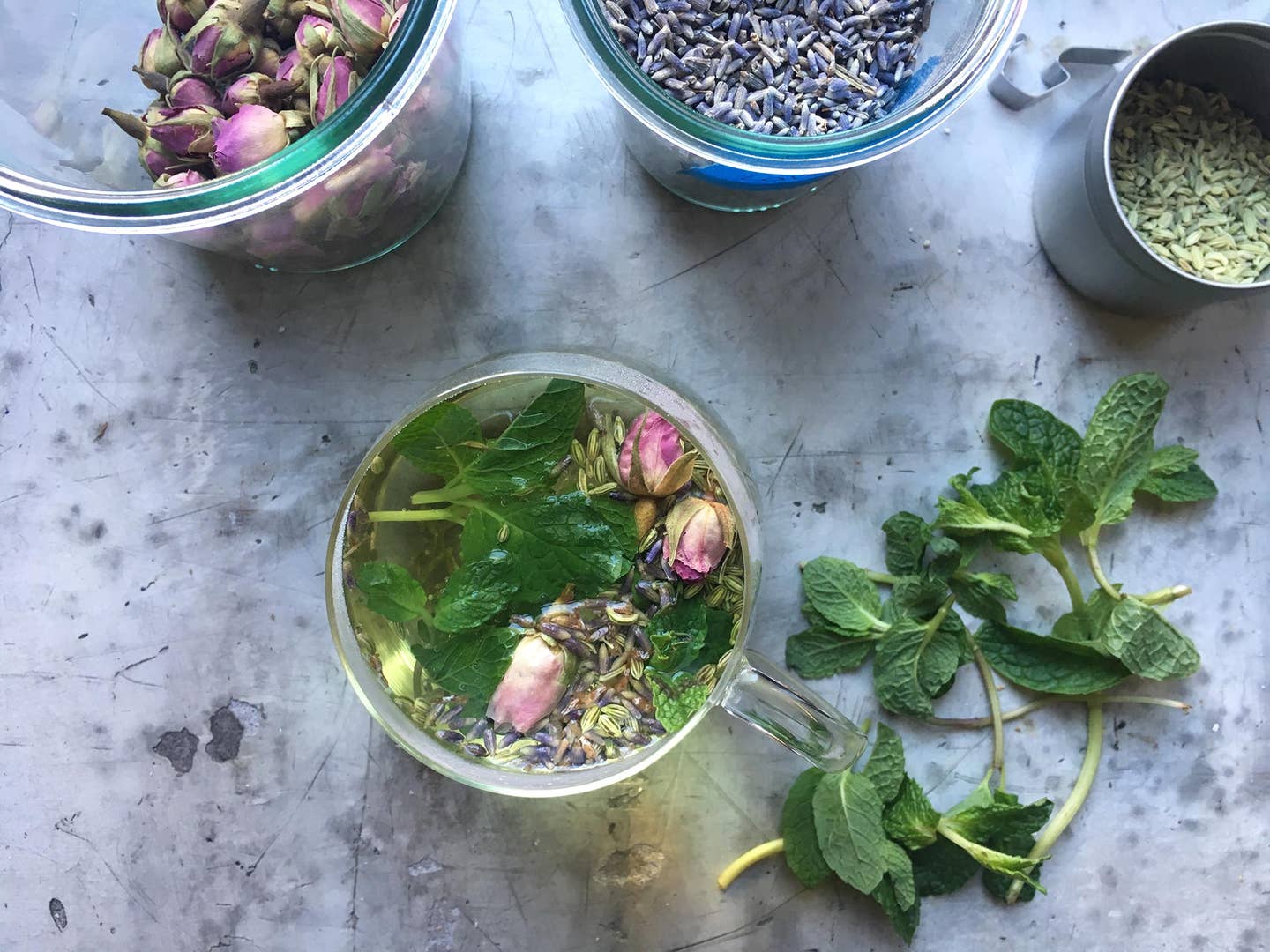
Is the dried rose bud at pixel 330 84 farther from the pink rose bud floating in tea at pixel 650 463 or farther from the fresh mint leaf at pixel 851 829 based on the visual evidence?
the fresh mint leaf at pixel 851 829

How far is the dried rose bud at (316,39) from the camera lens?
23.5 inches

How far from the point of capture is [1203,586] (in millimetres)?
756

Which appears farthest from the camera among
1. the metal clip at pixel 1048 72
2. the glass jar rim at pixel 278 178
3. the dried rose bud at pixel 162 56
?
the metal clip at pixel 1048 72

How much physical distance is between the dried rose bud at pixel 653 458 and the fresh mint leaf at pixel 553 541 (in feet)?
0.11

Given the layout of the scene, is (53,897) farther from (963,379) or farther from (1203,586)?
(1203,586)

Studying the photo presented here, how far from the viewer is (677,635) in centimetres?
59

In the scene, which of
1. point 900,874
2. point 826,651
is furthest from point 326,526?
point 900,874

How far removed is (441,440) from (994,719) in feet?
1.51

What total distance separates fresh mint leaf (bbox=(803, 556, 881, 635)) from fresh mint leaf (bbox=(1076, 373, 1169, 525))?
17cm

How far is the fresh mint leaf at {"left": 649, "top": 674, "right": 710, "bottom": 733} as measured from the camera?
0.60 meters

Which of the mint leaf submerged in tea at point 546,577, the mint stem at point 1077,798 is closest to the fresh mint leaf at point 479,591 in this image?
the mint leaf submerged in tea at point 546,577

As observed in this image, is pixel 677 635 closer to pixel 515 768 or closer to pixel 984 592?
pixel 515 768

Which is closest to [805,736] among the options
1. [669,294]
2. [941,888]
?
[941,888]

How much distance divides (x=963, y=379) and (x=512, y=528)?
38cm
